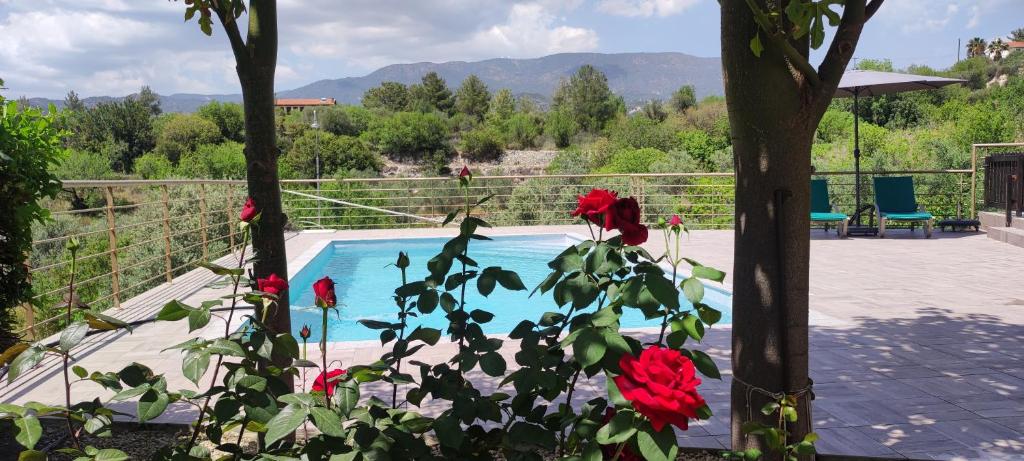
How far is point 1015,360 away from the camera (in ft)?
11.7

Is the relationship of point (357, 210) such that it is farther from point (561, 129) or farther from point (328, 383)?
point (561, 129)

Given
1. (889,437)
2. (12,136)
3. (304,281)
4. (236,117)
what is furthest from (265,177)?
(236,117)

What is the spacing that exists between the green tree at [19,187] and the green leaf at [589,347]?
2.39 m

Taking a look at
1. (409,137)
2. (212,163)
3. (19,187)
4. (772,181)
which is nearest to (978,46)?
(409,137)

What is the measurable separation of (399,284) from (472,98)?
4919cm

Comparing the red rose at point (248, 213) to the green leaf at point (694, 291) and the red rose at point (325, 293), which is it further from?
the green leaf at point (694, 291)

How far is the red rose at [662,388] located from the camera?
94 cm

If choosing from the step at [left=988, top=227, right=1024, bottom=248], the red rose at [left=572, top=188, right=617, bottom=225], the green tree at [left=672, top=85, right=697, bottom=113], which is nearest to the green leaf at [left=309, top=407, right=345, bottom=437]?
the red rose at [left=572, top=188, right=617, bottom=225]

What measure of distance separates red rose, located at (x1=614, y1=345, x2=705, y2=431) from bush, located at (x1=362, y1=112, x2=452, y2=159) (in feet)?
126

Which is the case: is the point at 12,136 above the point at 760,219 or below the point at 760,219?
above

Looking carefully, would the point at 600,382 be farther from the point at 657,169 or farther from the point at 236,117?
the point at 236,117

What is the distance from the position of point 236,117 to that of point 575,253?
46.5m

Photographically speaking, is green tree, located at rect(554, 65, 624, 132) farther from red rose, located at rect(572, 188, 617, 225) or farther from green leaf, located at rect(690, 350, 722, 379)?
green leaf, located at rect(690, 350, 722, 379)

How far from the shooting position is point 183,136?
39.6 meters
